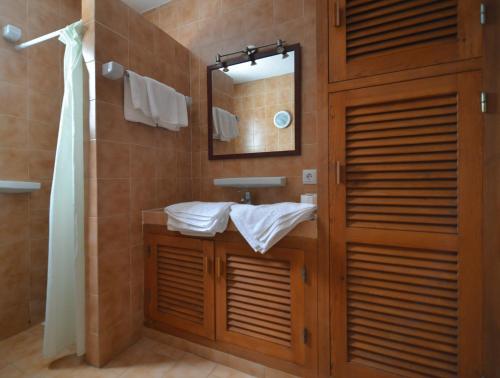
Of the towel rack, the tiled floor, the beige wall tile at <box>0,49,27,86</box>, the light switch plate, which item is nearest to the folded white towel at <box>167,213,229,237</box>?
the light switch plate

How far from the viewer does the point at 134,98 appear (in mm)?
1588

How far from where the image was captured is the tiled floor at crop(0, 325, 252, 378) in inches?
55.9

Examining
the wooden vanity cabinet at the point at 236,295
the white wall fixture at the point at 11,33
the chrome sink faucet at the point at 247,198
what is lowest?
the wooden vanity cabinet at the point at 236,295

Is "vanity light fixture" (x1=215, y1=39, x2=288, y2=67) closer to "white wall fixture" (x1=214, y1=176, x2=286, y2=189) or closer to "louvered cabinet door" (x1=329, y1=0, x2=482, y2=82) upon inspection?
"louvered cabinet door" (x1=329, y1=0, x2=482, y2=82)

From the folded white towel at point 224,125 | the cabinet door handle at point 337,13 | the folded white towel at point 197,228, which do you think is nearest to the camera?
the cabinet door handle at point 337,13

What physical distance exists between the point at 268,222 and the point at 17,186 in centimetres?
166

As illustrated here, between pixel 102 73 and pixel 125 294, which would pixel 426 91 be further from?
pixel 125 294

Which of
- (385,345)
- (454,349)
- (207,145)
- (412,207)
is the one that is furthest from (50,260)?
(454,349)

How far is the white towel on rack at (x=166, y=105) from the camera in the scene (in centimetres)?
169

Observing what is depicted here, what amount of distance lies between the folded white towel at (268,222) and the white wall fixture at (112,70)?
3.50 ft

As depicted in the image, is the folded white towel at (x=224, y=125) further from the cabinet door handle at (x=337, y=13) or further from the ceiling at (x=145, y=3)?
the ceiling at (x=145, y=3)

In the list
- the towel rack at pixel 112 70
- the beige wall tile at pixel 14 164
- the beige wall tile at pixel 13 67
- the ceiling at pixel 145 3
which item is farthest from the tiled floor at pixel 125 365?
the ceiling at pixel 145 3

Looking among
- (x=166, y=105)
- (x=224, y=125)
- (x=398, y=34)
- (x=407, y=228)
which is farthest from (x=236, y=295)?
(x=398, y=34)

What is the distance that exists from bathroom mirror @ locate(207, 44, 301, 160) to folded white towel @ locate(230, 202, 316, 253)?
2.02 ft
